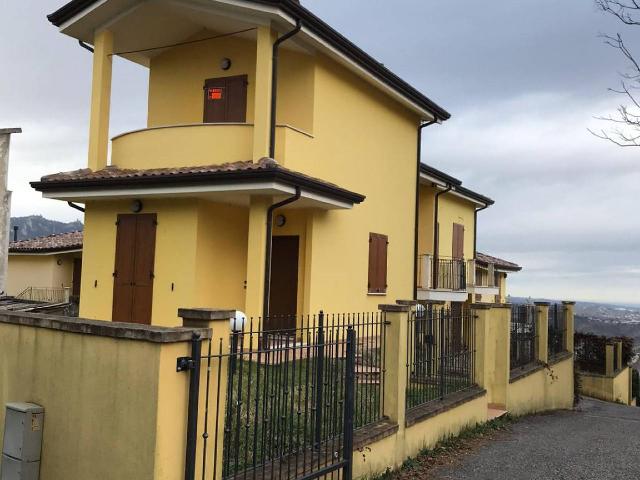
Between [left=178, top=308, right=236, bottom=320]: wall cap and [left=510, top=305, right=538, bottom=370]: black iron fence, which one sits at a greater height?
[left=178, top=308, right=236, bottom=320]: wall cap

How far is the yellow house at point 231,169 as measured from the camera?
11.1m

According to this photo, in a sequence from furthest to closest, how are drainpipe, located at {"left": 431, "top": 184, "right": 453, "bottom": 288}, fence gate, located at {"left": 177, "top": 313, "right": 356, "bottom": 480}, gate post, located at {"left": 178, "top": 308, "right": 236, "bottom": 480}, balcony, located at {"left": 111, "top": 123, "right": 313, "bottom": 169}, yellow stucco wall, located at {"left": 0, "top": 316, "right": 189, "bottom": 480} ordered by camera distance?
1. drainpipe, located at {"left": 431, "top": 184, "right": 453, "bottom": 288}
2. balcony, located at {"left": 111, "top": 123, "right": 313, "bottom": 169}
3. fence gate, located at {"left": 177, "top": 313, "right": 356, "bottom": 480}
4. gate post, located at {"left": 178, "top": 308, "right": 236, "bottom": 480}
5. yellow stucco wall, located at {"left": 0, "top": 316, "right": 189, "bottom": 480}

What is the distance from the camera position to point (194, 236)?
1138 cm

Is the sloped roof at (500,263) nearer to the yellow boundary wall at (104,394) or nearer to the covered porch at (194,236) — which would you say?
the covered porch at (194,236)

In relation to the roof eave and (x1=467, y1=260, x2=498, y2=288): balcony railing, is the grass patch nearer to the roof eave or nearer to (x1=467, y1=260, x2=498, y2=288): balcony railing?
the roof eave

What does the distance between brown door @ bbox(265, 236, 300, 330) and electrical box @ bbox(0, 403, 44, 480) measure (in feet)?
25.6

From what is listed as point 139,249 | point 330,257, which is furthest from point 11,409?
point 330,257

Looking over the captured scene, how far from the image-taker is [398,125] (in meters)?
16.0

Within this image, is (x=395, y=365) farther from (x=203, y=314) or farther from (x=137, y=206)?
(x=137, y=206)

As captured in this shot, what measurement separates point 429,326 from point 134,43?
985 cm

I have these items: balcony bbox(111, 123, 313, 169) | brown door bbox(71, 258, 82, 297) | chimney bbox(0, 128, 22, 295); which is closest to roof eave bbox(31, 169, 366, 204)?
balcony bbox(111, 123, 313, 169)

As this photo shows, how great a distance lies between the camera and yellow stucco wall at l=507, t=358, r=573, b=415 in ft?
36.3

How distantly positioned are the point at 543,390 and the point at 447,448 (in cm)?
624

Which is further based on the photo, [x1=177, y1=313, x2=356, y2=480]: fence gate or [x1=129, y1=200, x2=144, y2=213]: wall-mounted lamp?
[x1=129, y1=200, x2=144, y2=213]: wall-mounted lamp
